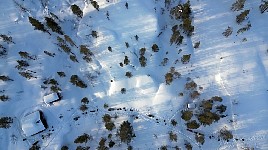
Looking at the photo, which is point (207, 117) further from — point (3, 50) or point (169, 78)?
point (3, 50)

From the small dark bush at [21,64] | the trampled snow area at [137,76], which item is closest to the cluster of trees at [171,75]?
the trampled snow area at [137,76]

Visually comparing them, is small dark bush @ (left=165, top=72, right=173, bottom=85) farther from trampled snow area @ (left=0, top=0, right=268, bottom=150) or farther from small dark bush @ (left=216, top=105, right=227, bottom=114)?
small dark bush @ (left=216, top=105, right=227, bottom=114)

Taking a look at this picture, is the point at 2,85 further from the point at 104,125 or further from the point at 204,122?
the point at 204,122

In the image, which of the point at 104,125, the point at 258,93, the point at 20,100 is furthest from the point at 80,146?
the point at 258,93

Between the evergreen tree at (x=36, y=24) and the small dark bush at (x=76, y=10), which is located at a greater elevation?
the small dark bush at (x=76, y=10)

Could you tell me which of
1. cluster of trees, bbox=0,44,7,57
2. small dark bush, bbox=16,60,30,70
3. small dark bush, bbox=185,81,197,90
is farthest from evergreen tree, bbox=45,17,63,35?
small dark bush, bbox=185,81,197,90

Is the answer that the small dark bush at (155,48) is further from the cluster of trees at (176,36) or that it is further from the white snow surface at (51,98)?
the white snow surface at (51,98)

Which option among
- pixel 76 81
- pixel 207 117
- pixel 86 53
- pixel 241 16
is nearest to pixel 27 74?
pixel 76 81

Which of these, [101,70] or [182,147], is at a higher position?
[101,70]
